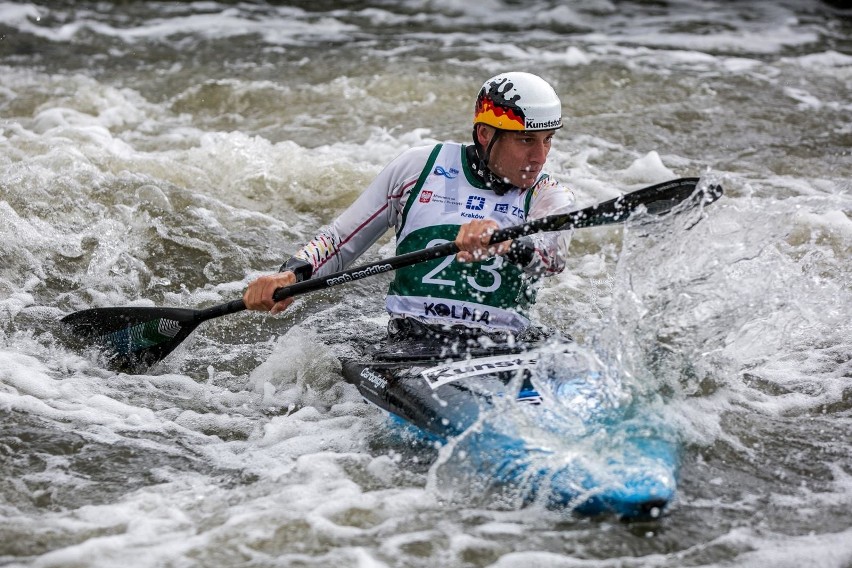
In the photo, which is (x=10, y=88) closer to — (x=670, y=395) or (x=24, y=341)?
(x=24, y=341)

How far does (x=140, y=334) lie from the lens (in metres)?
5.07

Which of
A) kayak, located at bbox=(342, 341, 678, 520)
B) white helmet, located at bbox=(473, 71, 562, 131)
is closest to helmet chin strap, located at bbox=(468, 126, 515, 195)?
white helmet, located at bbox=(473, 71, 562, 131)

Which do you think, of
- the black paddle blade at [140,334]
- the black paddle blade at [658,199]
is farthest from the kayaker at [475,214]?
the black paddle blade at [140,334]

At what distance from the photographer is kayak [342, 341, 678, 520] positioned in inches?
142

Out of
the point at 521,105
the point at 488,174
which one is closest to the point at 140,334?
the point at 488,174

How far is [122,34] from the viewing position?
12.1 metres

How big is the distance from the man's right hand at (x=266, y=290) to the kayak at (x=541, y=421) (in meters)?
0.52

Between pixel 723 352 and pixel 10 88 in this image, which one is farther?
pixel 10 88

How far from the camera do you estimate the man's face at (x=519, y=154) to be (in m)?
4.41

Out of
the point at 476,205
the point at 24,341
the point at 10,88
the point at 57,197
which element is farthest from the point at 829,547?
the point at 10,88

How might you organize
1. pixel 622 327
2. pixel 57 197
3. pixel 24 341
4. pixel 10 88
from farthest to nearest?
pixel 10 88 < pixel 57 197 < pixel 24 341 < pixel 622 327

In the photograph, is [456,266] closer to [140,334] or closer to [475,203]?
[475,203]

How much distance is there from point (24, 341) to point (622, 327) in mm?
2922

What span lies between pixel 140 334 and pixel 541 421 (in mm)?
2156
